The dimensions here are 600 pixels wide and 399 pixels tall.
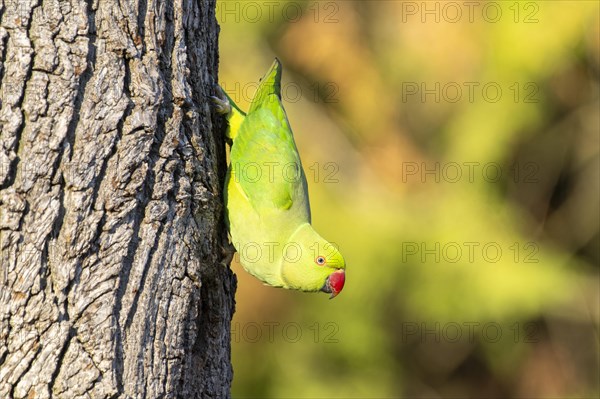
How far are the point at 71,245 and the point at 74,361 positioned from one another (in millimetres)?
352

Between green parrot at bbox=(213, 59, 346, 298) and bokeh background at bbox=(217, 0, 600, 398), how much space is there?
9.92 ft

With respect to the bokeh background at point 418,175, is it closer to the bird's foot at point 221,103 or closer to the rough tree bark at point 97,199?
the bird's foot at point 221,103

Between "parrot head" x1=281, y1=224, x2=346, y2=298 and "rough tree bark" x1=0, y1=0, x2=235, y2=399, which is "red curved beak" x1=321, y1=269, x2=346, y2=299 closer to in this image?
"parrot head" x1=281, y1=224, x2=346, y2=298

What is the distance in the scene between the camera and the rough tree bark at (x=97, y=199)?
2.05 meters

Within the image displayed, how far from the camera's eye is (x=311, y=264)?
10.6ft

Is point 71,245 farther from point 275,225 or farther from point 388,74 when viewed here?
point 388,74

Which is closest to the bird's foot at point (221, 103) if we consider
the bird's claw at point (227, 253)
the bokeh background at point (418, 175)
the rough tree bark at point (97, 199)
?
the rough tree bark at point (97, 199)

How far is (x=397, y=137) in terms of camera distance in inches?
284

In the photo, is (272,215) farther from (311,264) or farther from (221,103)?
(221,103)

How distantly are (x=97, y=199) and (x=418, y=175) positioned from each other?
17.3ft

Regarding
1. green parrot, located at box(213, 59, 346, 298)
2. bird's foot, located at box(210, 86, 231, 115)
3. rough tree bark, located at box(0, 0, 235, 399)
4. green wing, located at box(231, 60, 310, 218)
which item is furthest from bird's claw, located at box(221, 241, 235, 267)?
bird's foot, located at box(210, 86, 231, 115)

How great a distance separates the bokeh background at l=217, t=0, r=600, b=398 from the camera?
6566mm

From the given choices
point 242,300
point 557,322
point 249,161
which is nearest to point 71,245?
point 249,161

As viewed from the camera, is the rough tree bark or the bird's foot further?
the bird's foot
